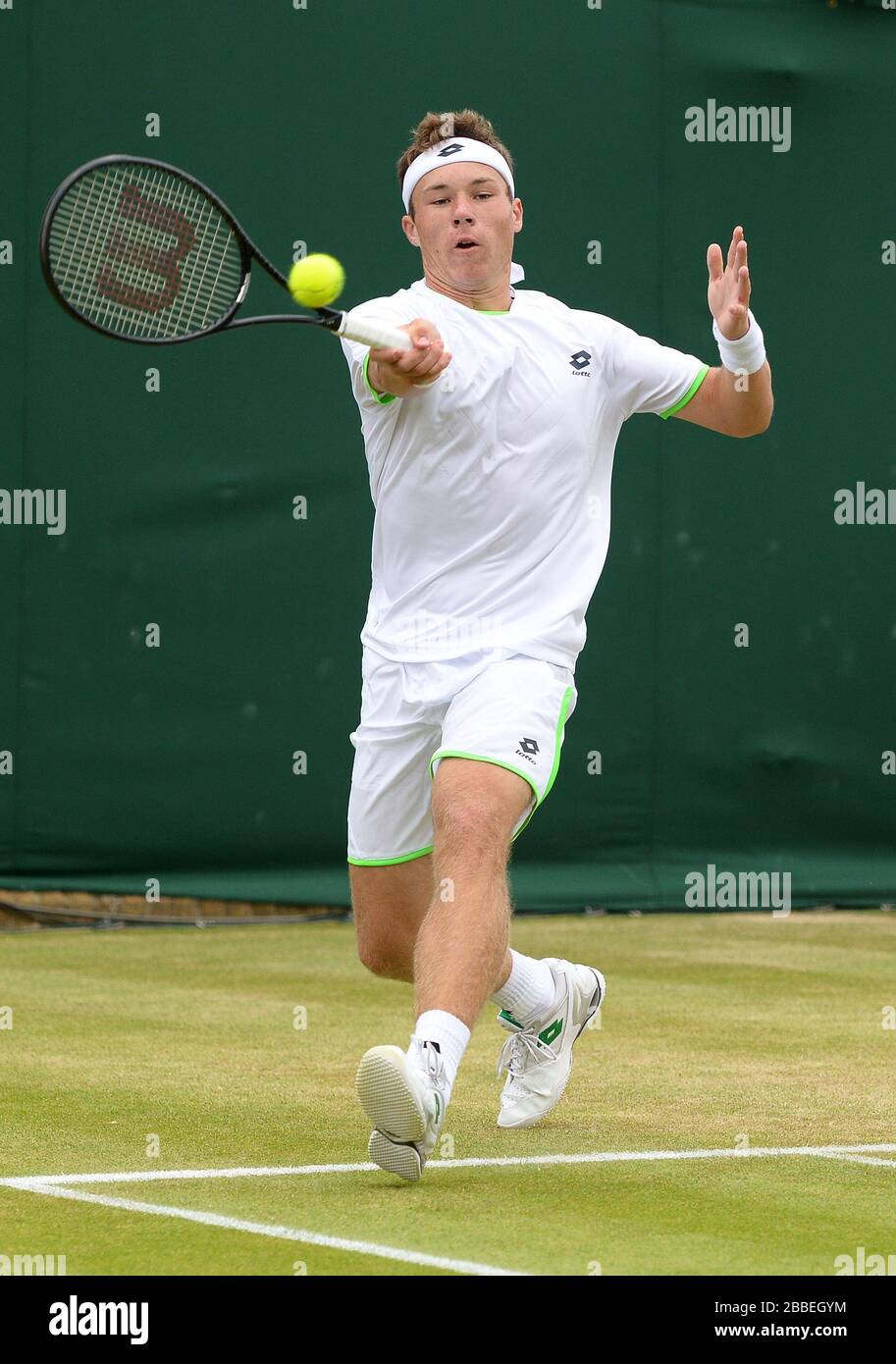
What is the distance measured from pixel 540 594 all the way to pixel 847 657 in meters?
5.32

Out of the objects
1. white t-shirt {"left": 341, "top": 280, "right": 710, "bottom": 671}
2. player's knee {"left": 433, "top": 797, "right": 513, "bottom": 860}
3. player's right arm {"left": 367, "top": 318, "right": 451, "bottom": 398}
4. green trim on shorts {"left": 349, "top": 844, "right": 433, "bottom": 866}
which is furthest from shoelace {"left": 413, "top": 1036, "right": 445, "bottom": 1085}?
player's right arm {"left": 367, "top": 318, "right": 451, "bottom": 398}

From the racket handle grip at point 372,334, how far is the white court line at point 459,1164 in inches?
58.5

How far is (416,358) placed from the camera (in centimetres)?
403

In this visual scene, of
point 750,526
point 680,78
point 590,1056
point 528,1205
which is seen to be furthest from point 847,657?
point 528,1205

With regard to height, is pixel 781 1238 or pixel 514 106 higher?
pixel 514 106

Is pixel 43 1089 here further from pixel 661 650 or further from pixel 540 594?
pixel 661 650

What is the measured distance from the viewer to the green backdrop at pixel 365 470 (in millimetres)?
8516

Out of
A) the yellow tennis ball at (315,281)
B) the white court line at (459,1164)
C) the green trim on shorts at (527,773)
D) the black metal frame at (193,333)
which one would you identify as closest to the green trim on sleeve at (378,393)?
the black metal frame at (193,333)

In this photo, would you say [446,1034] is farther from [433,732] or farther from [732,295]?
[732,295]

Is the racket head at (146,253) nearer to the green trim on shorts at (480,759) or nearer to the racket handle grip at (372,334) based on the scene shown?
the racket handle grip at (372,334)

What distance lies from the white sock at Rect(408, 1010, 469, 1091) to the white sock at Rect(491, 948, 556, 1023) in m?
0.72

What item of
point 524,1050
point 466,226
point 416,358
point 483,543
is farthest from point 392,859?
point 466,226

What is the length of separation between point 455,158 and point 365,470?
4378mm

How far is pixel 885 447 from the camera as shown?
9.39 m
